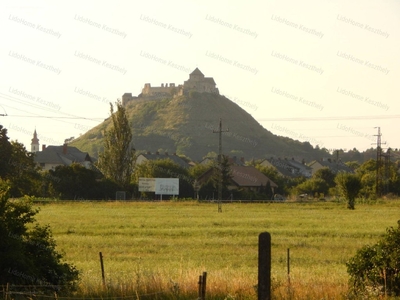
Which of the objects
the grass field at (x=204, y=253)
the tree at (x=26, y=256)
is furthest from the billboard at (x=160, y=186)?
the tree at (x=26, y=256)

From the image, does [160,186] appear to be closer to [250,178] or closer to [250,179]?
[250,179]

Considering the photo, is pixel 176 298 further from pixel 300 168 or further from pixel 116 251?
pixel 300 168

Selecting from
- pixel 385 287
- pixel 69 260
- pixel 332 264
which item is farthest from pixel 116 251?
pixel 385 287

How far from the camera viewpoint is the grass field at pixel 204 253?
50.9ft

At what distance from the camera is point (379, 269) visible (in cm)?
1480

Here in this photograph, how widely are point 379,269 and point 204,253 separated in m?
13.8

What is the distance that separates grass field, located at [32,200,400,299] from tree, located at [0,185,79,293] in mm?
603

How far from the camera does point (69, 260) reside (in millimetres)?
25516

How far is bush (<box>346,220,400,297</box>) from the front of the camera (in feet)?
47.9

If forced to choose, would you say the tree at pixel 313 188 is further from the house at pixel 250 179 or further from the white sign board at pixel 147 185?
the white sign board at pixel 147 185

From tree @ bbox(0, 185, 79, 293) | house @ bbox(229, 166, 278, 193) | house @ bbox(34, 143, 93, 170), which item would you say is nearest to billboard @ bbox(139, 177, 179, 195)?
house @ bbox(229, 166, 278, 193)

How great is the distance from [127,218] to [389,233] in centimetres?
3528

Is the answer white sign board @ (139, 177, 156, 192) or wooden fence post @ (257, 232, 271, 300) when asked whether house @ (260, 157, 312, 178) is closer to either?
white sign board @ (139, 177, 156, 192)

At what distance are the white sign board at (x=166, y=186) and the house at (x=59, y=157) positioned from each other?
52.4 meters
